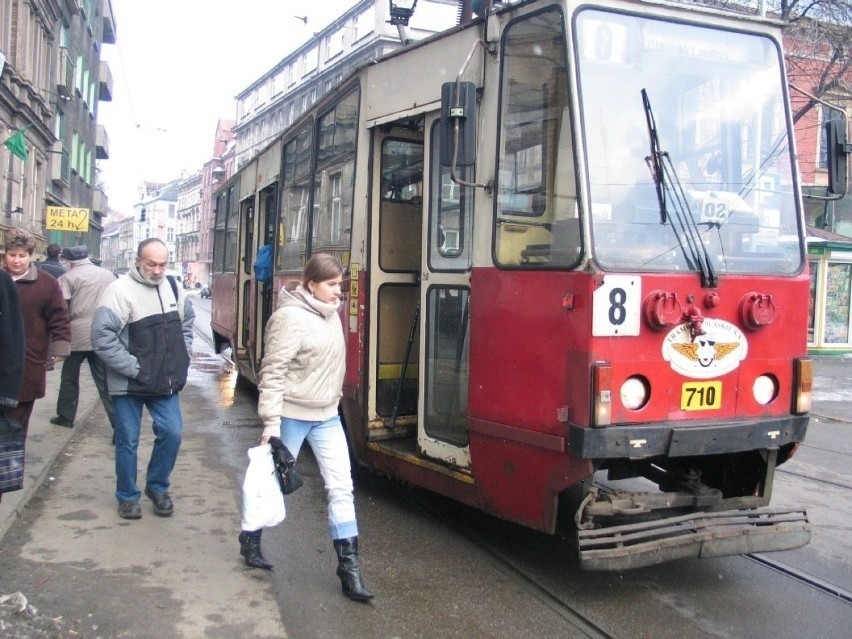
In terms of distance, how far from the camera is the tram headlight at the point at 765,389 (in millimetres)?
4602

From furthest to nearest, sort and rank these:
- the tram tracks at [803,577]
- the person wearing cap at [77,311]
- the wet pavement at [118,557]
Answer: the person wearing cap at [77,311] → the tram tracks at [803,577] → the wet pavement at [118,557]

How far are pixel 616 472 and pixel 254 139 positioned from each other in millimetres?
69465

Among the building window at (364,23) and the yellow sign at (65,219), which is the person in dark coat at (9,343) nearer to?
the yellow sign at (65,219)

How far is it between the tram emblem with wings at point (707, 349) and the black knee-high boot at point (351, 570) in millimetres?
1897

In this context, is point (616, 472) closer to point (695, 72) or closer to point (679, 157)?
point (679, 157)

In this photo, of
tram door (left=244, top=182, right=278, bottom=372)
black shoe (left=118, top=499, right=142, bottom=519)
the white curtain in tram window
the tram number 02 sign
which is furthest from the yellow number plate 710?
the white curtain in tram window

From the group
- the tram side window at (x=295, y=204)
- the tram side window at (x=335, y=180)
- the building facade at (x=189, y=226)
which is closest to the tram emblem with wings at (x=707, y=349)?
the tram side window at (x=335, y=180)

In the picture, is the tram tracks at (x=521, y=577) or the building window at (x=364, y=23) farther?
the building window at (x=364, y=23)

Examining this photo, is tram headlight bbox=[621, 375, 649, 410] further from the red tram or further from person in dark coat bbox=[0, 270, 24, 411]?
person in dark coat bbox=[0, 270, 24, 411]

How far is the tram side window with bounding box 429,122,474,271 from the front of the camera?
5.16 metres

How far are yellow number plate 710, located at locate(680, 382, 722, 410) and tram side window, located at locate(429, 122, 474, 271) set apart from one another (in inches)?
59.4

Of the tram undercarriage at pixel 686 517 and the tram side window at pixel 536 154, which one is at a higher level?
the tram side window at pixel 536 154

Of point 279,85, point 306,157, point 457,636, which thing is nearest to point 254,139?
point 279,85

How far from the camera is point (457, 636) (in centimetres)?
392
